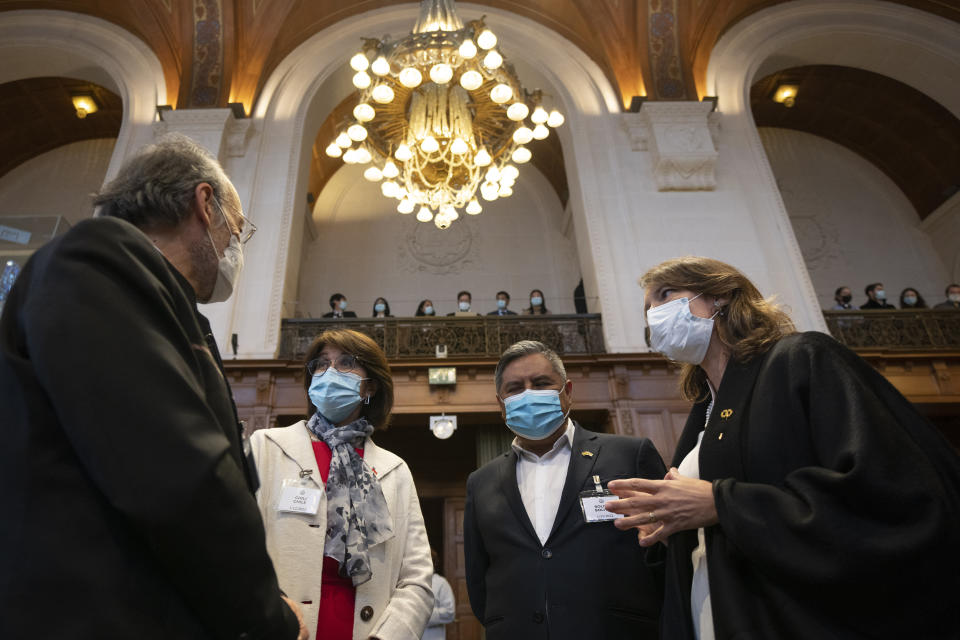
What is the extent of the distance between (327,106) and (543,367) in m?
9.26

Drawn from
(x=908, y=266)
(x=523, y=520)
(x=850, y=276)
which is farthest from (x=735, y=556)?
(x=908, y=266)

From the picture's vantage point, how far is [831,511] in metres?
1.24

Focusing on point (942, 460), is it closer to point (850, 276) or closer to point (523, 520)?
point (523, 520)

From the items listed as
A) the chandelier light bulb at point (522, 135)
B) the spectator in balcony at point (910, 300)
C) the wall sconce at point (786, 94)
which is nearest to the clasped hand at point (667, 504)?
the chandelier light bulb at point (522, 135)

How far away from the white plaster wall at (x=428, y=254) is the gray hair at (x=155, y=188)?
959 cm

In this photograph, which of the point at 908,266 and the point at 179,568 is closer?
the point at 179,568

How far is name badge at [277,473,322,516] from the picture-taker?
1.96m

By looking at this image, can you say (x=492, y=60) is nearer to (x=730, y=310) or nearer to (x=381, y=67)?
(x=381, y=67)

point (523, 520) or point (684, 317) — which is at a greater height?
point (684, 317)

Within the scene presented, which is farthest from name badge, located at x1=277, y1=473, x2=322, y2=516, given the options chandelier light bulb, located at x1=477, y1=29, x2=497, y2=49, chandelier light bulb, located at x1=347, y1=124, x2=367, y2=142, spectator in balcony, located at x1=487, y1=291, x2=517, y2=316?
spectator in balcony, located at x1=487, y1=291, x2=517, y2=316

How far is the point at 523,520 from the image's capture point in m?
2.22

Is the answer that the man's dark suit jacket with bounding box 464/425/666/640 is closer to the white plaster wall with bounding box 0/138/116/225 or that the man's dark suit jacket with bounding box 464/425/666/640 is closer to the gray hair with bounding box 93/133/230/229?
the gray hair with bounding box 93/133/230/229

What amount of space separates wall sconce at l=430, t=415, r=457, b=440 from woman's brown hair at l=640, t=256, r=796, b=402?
5.08 m

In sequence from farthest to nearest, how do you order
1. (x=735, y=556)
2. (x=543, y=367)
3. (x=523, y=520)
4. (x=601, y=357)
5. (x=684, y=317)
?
(x=601, y=357) → (x=543, y=367) → (x=523, y=520) → (x=684, y=317) → (x=735, y=556)
